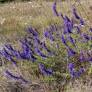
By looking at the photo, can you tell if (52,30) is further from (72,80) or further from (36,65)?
(72,80)

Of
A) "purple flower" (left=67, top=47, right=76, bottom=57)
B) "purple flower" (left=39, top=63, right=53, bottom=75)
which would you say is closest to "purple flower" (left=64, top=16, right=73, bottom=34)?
"purple flower" (left=67, top=47, right=76, bottom=57)

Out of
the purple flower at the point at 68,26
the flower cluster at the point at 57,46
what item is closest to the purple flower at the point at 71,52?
the flower cluster at the point at 57,46

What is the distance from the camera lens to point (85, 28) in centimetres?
357

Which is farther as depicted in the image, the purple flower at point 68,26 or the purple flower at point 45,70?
the purple flower at point 68,26

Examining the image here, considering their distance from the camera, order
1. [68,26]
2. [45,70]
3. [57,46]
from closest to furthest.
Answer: [45,70], [68,26], [57,46]

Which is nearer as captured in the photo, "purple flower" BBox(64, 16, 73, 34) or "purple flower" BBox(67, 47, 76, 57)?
"purple flower" BBox(67, 47, 76, 57)

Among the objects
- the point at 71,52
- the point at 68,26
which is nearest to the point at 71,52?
the point at 71,52

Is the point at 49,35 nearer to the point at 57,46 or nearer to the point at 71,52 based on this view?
the point at 57,46

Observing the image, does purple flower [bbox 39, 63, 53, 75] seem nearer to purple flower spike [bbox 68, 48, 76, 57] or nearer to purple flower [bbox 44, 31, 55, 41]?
purple flower spike [bbox 68, 48, 76, 57]

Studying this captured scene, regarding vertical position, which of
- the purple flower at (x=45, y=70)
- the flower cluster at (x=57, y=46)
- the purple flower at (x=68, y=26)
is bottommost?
the purple flower at (x=45, y=70)

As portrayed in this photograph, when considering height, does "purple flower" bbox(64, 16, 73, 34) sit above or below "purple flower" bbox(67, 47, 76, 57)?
Result: above

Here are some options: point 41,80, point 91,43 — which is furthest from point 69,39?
point 41,80

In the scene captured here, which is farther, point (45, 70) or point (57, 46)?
point (57, 46)

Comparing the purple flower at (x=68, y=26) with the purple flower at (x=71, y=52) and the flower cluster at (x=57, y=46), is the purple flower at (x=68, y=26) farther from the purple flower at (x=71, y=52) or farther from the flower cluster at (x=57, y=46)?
the purple flower at (x=71, y=52)
